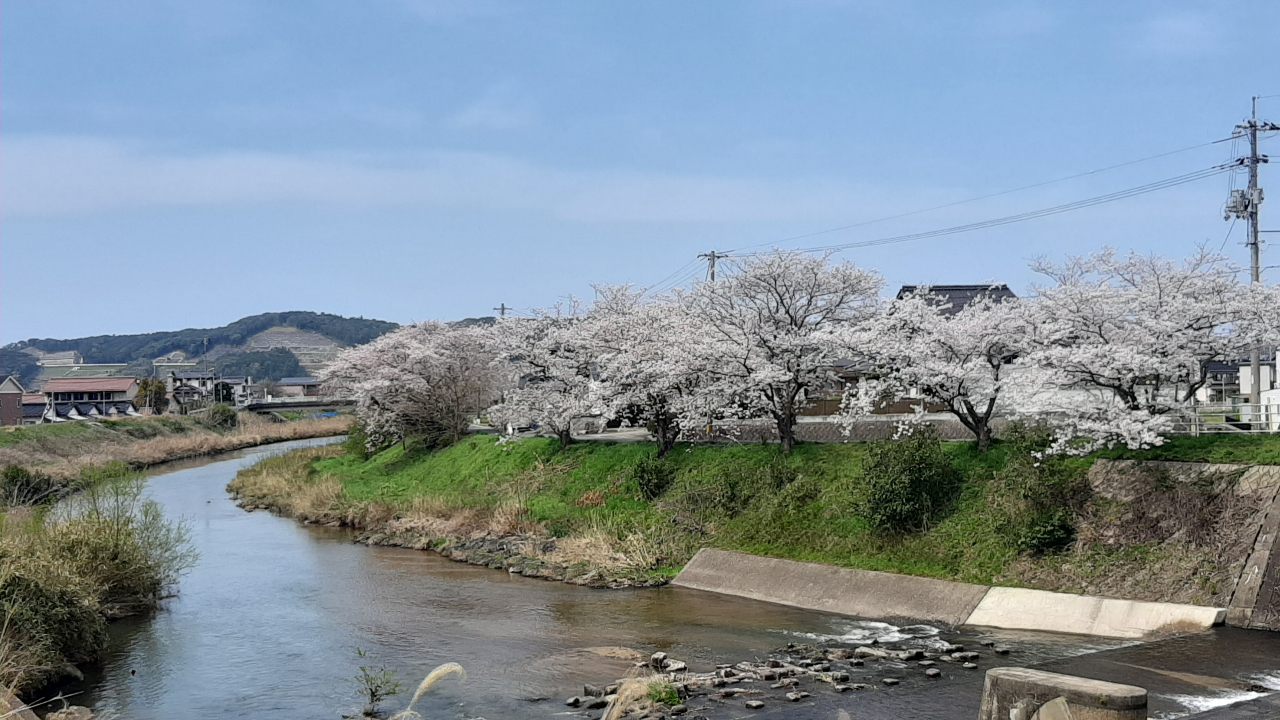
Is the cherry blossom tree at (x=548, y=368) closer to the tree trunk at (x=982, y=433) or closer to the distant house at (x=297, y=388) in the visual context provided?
the tree trunk at (x=982, y=433)

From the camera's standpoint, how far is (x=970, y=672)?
583 inches

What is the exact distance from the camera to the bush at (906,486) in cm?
2180

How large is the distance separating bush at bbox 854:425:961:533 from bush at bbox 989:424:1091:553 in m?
1.19

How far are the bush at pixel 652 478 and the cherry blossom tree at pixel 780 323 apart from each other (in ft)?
9.98

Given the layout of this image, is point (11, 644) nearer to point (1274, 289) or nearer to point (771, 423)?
point (771, 423)

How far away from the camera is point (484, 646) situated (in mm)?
18016

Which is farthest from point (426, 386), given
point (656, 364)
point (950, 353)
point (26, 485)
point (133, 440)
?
point (133, 440)

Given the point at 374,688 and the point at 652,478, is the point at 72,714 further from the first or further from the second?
the point at 652,478

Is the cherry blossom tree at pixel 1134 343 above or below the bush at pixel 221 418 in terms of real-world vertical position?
above

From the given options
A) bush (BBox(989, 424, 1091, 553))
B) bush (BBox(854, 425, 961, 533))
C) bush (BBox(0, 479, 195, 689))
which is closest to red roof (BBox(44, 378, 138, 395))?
bush (BBox(0, 479, 195, 689))

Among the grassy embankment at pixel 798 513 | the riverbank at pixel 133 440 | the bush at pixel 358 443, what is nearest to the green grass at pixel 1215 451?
the grassy embankment at pixel 798 513

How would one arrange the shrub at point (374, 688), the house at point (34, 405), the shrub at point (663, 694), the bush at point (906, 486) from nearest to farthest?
1. the shrub at point (663, 694)
2. the shrub at point (374, 688)
3. the bush at point (906, 486)
4. the house at point (34, 405)

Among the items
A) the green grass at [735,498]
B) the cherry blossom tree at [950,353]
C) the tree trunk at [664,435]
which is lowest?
the green grass at [735,498]

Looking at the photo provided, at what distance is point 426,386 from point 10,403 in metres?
59.3
